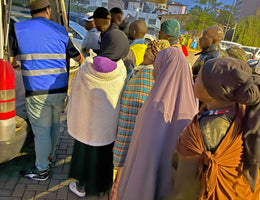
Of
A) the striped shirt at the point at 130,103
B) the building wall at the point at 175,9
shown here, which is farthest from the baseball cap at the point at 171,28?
the building wall at the point at 175,9

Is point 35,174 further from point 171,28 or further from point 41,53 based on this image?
point 171,28

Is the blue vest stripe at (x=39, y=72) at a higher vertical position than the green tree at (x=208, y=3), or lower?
lower

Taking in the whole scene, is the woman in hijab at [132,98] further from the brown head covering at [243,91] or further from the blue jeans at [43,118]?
Result: the brown head covering at [243,91]

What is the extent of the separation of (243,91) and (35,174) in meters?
2.56

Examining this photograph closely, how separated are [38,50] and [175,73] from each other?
1464 mm

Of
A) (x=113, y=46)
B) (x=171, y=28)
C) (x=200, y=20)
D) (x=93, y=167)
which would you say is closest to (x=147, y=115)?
(x=113, y=46)

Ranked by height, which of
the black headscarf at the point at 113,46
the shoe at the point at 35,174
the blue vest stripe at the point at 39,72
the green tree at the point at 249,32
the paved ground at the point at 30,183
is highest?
the green tree at the point at 249,32

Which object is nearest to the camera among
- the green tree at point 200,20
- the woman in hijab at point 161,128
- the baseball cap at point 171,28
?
the woman in hijab at point 161,128

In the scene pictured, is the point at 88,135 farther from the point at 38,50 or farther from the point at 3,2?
the point at 3,2

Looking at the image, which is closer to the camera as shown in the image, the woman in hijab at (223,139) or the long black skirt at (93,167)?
the woman in hijab at (223,139)

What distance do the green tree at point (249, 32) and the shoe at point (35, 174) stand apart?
127 ft

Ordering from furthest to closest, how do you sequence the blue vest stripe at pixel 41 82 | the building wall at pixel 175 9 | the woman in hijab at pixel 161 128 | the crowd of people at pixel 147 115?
the building wall at pixel 175 9 < the blue vest stripe at pixel 41 82 < the woman in hijab at pixel 161 128 < the crowd of people at pixel 147 115

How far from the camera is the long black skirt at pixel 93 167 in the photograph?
2501 millimetres

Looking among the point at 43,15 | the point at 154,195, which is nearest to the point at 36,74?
the point at 43,15
